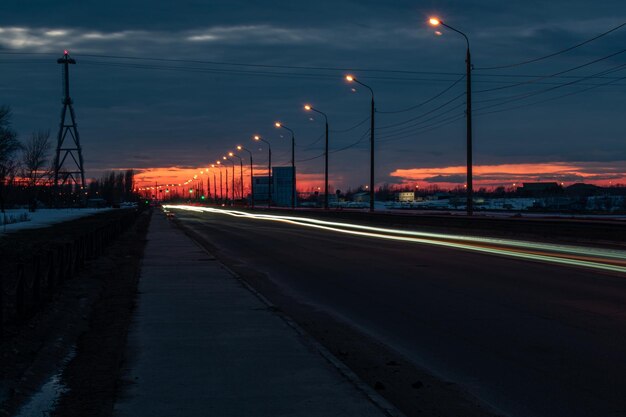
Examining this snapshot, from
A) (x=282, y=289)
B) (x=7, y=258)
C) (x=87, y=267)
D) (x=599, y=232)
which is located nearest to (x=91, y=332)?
(x=282, y=289)

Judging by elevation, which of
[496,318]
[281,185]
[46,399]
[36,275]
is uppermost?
[281,185]

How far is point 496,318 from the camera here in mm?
11180

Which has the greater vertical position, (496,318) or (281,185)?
(281,185)

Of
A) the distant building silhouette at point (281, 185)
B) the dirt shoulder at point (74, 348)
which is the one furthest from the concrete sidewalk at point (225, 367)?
the distant building silhouette at point (281, 185)

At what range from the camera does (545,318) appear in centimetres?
1109

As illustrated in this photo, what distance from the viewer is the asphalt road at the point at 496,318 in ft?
23.1

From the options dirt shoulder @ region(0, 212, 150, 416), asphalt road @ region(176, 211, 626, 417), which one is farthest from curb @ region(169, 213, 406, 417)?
dirt shoulder @ region(0, 212, 150, 416)

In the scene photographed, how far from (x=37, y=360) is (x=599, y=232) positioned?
82.9 feet

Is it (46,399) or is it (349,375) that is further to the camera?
(349,375)

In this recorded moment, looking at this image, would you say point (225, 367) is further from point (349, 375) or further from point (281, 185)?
point (281, 185)

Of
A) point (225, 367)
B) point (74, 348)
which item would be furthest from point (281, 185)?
point (225, 367)

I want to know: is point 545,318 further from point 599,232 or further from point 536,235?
point 536,235

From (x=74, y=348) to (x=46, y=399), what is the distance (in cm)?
256

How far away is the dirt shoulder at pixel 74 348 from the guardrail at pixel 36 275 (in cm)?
22
